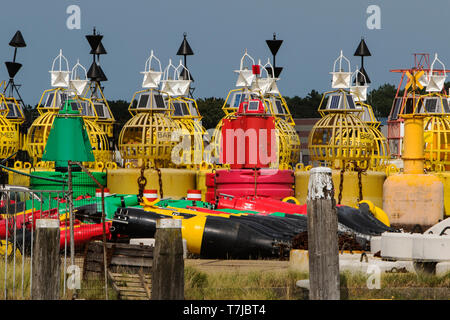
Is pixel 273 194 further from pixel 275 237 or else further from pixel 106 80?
pixel 106 80

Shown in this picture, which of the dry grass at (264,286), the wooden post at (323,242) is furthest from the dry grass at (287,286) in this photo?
the wooden post at (323,242)

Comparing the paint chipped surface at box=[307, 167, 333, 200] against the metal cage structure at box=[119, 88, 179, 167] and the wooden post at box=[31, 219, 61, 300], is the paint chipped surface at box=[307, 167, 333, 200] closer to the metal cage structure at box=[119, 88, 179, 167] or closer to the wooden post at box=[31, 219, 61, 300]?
the wooden post at box=[31, 219, 61, 300]

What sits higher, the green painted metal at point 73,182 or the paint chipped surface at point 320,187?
the paint chipped surface at point 320,187

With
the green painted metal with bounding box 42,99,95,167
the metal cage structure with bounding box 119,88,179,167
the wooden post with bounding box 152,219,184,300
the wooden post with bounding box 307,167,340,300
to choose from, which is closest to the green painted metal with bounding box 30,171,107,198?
the metal cage structure with bounding box 119,88,179,167

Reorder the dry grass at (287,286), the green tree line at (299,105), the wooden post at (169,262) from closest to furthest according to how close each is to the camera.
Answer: the wooden post at (169,262) → the dry grass at (287,286) → the green tree line at (299,105)

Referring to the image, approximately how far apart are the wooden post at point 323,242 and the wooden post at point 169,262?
6.18 feet

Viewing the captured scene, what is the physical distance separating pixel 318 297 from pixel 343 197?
78.6 feet

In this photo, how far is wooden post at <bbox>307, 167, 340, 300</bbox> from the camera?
13180 mm

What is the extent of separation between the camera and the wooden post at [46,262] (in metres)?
13.0

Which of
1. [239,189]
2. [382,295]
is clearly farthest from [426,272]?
[239,189]

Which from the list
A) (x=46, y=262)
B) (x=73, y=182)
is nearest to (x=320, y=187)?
(x=46, y=262)

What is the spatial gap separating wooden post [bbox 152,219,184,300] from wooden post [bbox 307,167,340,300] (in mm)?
1883

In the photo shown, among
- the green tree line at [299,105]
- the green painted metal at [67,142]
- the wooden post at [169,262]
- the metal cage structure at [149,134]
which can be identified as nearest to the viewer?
the wooden post at [169,262]

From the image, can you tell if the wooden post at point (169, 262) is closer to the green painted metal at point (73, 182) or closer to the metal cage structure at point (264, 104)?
the green painted metal at point (73, 182)
